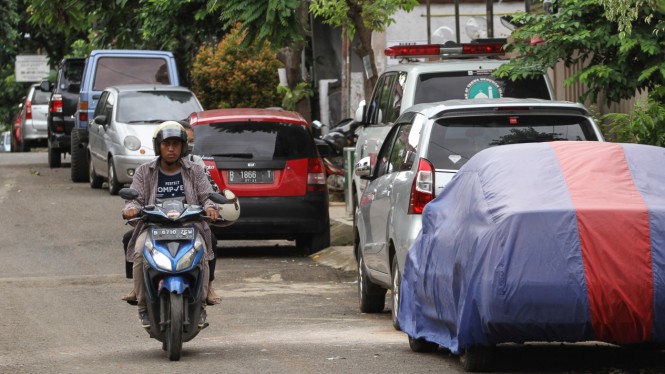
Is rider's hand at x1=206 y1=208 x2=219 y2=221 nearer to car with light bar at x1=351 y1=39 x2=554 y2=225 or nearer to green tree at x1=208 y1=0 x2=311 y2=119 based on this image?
car with light bar at x1=351 y1=39 x2=554 y2=225

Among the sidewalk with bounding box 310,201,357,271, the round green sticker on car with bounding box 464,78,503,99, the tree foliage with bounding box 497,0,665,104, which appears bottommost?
the sidewalk with bounding box 310,201,357,271

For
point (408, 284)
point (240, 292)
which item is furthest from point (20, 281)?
point (408, 284)

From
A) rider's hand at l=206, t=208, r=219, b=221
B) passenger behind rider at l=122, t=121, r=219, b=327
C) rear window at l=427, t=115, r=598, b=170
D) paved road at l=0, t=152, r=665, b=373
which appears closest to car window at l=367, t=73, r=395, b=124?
paved road at l=0, t=152, r=665, b=373

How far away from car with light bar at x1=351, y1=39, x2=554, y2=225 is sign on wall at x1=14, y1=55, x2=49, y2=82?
43.1 meters

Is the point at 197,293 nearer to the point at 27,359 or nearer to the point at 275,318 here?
the point at 27,359

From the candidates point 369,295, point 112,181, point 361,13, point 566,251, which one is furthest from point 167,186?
point 112,181

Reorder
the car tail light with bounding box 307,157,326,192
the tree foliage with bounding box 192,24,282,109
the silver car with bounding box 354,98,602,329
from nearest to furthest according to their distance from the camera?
the silver car with bounding box 354,98,602,329 < the car tail light with bounding box 307,157,326,192 < the tree foliage with bounding box 192,24,282,109

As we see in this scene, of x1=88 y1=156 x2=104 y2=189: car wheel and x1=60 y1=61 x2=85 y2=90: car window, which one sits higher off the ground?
x1=60 y1=61 x2=85 y2=90: car window

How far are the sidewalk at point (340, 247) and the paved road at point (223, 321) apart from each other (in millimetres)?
151

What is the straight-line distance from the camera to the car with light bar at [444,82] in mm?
14359

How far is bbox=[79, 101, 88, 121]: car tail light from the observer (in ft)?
87.4

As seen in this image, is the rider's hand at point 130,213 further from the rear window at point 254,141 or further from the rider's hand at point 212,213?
the rear window at point 254,141

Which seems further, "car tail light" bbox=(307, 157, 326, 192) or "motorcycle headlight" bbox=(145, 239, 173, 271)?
"car tail light" bbox=(307, 157, 326, 192)

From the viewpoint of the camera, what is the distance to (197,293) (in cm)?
988
